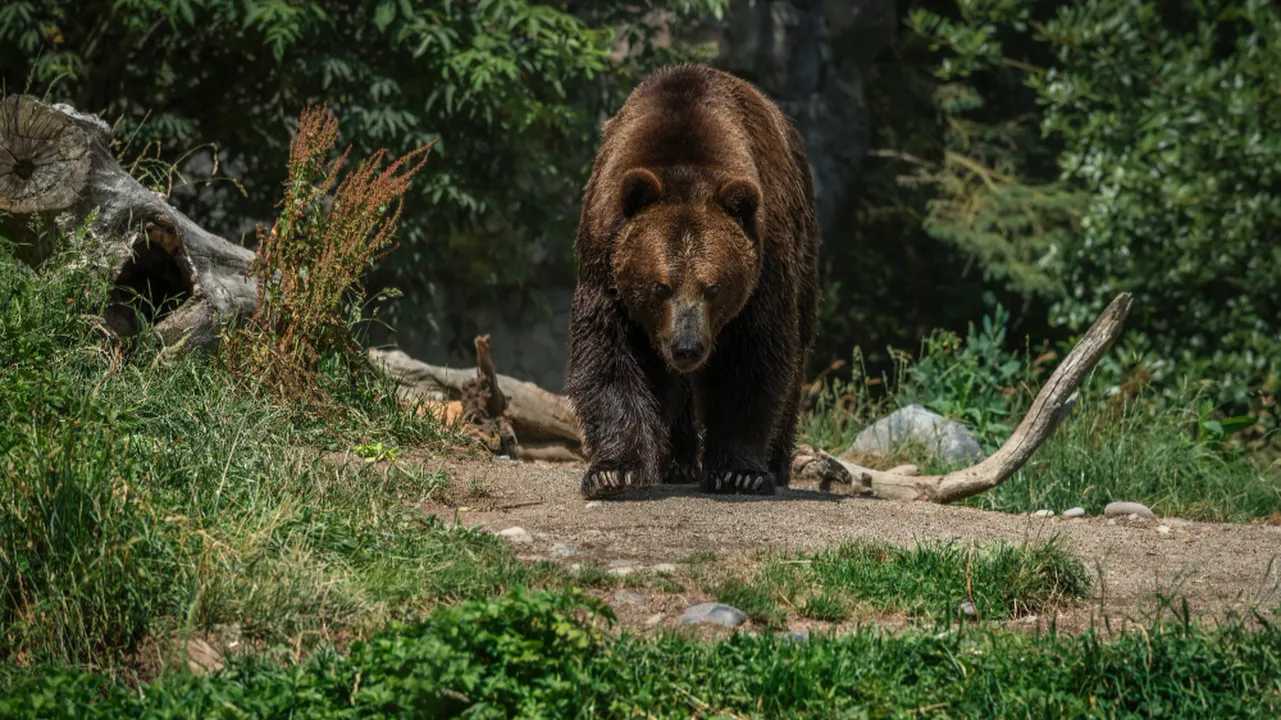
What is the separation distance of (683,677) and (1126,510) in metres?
4.21

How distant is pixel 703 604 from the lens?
5.07m

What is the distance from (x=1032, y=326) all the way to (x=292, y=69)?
29.1 ft

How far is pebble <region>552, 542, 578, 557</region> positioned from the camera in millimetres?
5535

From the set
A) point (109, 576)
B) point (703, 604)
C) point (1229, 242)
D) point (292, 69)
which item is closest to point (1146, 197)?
point (1229, 242)

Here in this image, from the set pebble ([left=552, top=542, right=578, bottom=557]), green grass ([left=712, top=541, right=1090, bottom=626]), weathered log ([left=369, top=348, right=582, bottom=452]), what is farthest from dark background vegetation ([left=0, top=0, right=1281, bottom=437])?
green grass ([left=712, top=541, right=1090, bottom=626])

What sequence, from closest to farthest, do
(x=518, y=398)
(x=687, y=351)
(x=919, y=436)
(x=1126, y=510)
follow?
(x=687, y=351) → (x=1126, y=510) → (x=518, y=398) → (x=919, y=436)

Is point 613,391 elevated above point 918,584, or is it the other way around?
point 613,391

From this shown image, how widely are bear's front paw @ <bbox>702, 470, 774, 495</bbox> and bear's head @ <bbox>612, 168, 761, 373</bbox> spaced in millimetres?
646

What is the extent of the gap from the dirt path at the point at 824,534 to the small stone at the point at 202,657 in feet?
3.97

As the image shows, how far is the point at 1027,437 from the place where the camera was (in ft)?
26.0

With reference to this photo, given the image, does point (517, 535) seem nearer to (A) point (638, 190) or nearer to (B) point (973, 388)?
(A) point (638, 190)

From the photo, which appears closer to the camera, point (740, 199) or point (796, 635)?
point (796, 635)

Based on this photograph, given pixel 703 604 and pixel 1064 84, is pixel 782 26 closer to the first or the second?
pixel 1064 84

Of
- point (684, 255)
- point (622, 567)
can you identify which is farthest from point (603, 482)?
A: point (622, 567)
